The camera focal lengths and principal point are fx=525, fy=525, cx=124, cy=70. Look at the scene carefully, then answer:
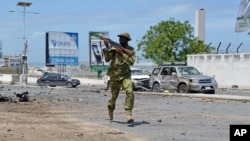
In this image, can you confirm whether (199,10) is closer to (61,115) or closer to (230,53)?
(230,53)

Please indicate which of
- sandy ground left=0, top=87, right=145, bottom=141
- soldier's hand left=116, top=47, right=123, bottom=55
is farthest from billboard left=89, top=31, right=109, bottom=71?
soldier's hand left=116, top=47, right=123, bottom=55

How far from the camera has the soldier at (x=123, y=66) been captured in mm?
11656

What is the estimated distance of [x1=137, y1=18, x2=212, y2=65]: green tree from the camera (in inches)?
2557

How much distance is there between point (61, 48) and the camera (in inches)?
2660

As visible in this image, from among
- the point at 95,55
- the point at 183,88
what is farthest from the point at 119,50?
the point at 95,55

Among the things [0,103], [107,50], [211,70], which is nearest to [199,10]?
[211,70]

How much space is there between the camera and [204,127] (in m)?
11.4

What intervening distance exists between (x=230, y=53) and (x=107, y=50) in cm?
3553

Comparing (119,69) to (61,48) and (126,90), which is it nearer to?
(126,90)

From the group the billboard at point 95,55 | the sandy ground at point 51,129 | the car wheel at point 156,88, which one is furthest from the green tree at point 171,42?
the sandy ground at point 51,129

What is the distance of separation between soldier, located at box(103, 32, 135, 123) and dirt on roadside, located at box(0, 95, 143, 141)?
2.89 feet

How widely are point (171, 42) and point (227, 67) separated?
19.6 metres

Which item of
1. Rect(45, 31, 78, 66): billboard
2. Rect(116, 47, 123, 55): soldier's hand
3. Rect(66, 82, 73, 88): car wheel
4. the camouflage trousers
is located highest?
Rect(45, 31, 78, 66): billboard

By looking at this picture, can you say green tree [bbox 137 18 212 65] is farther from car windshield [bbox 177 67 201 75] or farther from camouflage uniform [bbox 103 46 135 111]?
camouflage uniform [bbox 103 46 135 111]
